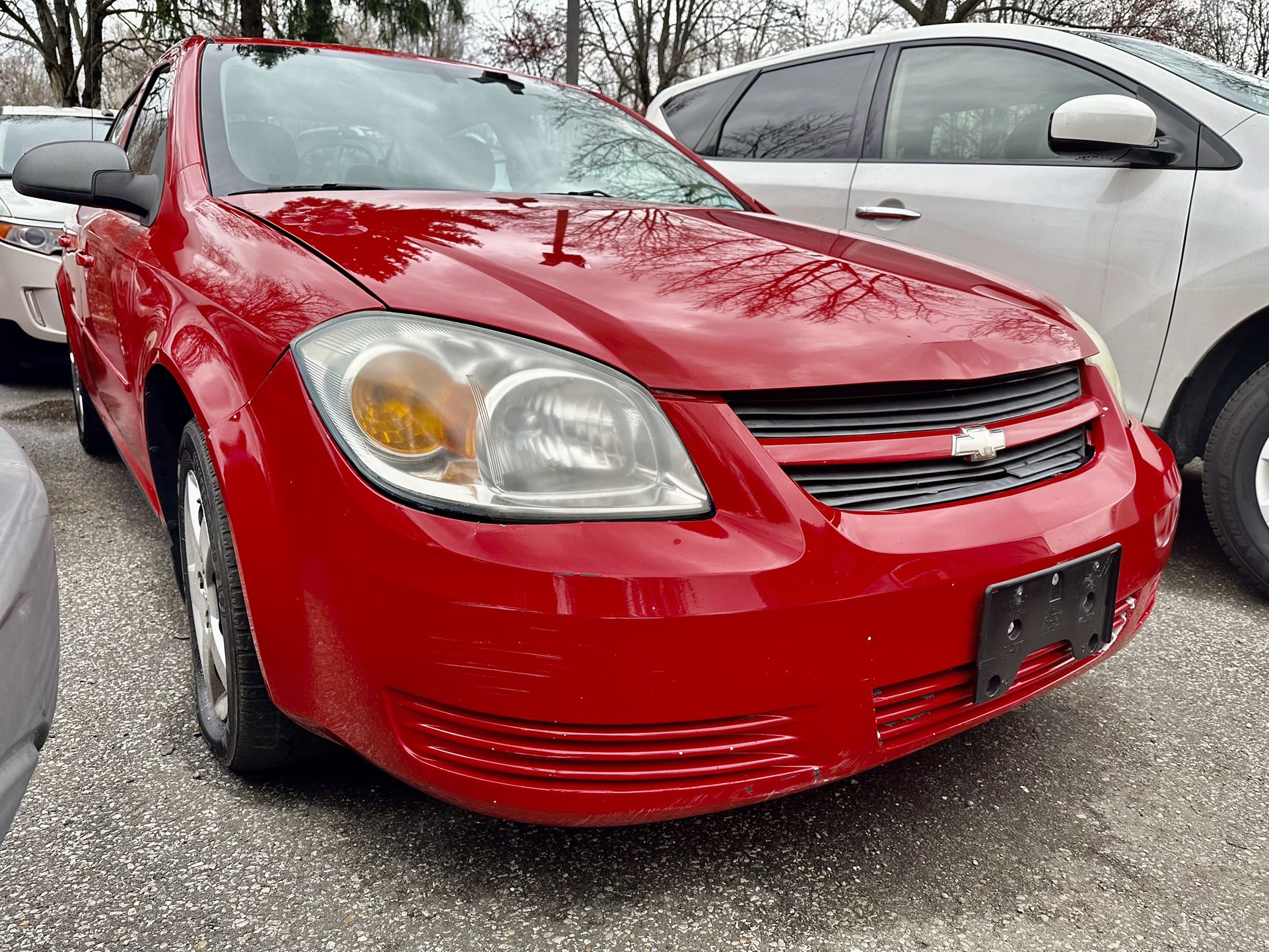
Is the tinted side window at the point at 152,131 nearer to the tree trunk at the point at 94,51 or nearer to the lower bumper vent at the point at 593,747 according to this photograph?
the lower bumper vent at the point at 593,747

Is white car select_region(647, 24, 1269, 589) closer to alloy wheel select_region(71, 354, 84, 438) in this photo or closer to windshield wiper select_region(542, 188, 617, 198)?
windshield wiper select_region(542, 188, 617, 198)

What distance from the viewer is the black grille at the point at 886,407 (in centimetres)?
139

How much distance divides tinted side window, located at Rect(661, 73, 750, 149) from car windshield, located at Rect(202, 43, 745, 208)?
63.9 inches

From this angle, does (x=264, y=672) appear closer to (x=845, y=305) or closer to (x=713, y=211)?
(x=845, y=305)

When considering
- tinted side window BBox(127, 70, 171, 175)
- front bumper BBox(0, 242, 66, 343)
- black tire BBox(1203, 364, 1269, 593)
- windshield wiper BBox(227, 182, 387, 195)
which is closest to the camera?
windshield wiper BBox(227, 182, 387, 195)

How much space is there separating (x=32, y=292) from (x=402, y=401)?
186 inches

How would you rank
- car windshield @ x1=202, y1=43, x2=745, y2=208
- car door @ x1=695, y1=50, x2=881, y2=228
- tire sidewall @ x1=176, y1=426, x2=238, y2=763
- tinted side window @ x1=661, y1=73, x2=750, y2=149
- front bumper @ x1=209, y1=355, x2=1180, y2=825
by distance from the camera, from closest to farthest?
front bumper @ x1=209, y1=355, x2=1180, y2=825 → tire sidewall @ x1=176, y1=426, x2=238, y2=763 → car windshield @ x1=202, y1=43, x2=745, y2=208 → car door @ x1=695, y1=50, x2=881, y2=228 → tinted side window @ x1=661, y1=73, x2=750, y2=149

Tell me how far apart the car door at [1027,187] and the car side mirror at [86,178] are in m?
2.30

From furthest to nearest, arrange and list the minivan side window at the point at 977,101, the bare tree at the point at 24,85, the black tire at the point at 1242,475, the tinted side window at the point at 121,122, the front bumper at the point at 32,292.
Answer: the bare tree at the point at 24,85
the front bumper at the point at 32,292
the tinted side window at the point at 121,122
the minivan side window at the point at 977,101
the black tire at the point at 1242,475

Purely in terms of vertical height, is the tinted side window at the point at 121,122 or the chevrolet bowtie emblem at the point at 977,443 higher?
the tinted side window at the point at 121,122

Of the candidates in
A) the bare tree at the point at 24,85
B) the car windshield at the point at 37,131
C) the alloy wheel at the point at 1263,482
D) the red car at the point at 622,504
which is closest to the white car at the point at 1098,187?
the alloy wheel at the point at 1263,482

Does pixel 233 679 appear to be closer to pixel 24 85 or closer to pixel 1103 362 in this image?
pixel 1103 362

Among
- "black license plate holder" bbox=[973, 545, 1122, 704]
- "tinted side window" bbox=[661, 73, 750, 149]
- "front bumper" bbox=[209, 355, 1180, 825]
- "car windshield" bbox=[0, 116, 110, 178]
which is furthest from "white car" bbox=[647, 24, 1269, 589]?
"car windshield" bbox=[0, 116, 110, 178]

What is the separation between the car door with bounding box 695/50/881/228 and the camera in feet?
11.9
